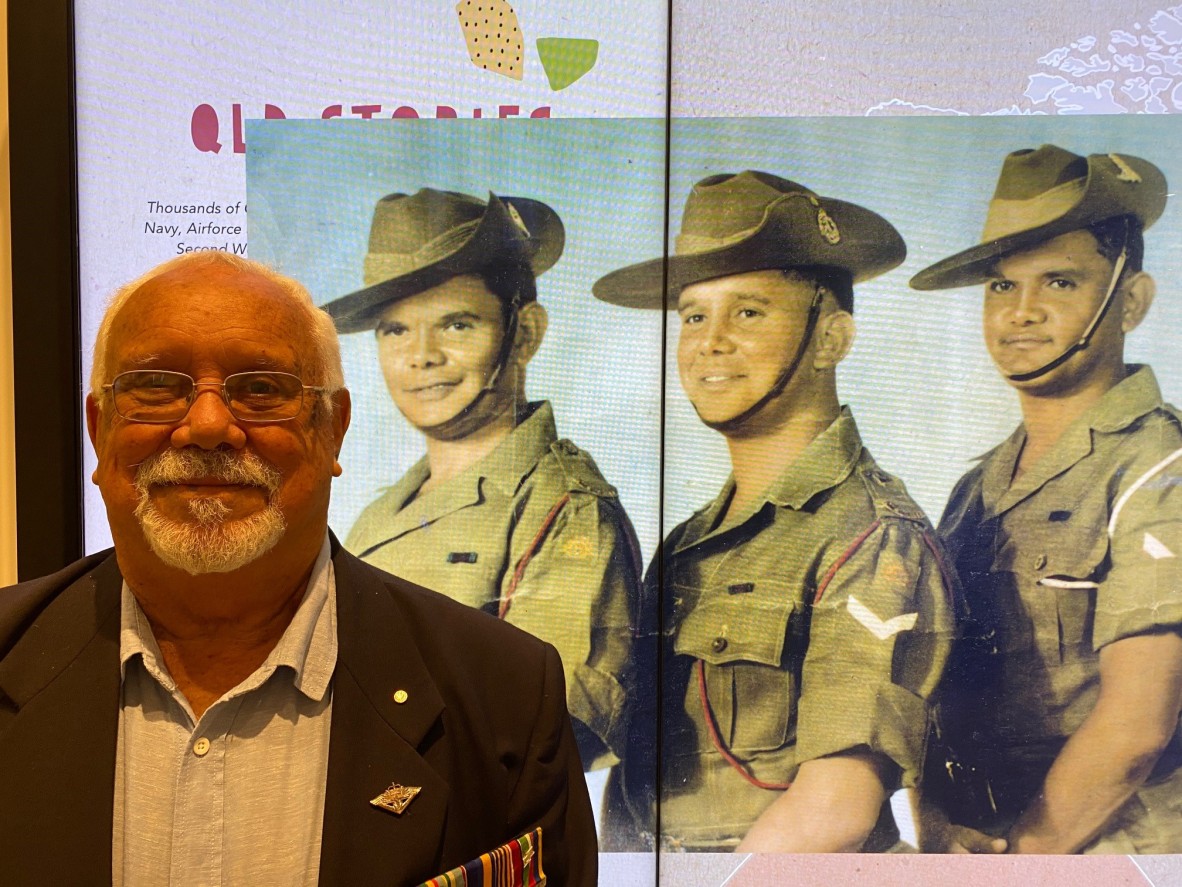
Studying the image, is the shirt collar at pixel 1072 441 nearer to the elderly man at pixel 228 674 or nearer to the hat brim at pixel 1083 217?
the hat brim at pixel 1083 217

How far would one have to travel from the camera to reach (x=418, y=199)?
2201mm

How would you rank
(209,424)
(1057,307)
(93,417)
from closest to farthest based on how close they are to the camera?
(209,424) → (93,417) → (1057,307)

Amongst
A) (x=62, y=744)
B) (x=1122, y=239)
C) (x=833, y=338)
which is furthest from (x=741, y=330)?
(x=62, y=744)

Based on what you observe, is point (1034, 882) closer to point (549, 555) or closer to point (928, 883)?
point (928, 883)

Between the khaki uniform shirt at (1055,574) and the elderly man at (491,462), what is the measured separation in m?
0.72

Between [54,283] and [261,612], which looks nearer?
[261,612]

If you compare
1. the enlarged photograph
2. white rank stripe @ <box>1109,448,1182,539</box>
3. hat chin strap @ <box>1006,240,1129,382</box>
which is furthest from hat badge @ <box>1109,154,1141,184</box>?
the enlarged photograph

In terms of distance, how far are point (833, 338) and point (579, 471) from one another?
60 centimetres

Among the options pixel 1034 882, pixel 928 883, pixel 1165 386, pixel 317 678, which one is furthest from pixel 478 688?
pixel 1165 386

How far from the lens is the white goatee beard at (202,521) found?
3.93 feet

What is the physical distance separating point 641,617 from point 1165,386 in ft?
3.94

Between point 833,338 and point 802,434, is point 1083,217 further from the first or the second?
point 802,434

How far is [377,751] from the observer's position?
4.04 feet

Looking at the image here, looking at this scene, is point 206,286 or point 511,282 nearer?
point 206,286
